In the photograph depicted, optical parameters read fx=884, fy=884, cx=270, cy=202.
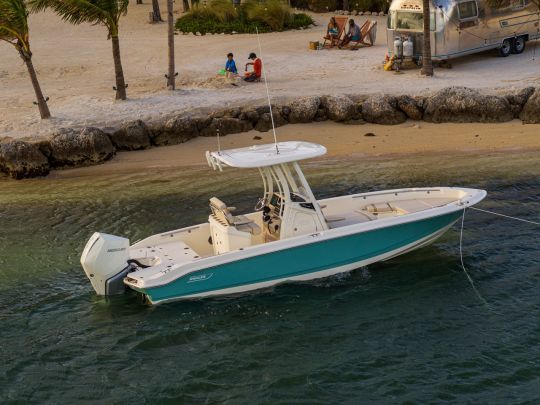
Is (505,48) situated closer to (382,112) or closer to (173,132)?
(382,112)

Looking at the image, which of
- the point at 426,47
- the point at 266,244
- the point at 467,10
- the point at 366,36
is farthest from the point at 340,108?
the point at 266,244

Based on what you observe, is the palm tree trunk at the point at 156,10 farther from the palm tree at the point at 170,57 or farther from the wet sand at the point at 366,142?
the wet sand at the point at 366,142

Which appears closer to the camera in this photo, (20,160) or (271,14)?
(20,160)

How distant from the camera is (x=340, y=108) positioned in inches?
940

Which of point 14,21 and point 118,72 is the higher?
point 14,21

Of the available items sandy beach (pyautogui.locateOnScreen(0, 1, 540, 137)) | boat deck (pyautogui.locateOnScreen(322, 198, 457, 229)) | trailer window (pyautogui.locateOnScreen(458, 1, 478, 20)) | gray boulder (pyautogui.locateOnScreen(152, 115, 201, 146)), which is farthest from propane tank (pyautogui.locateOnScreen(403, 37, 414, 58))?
boat deck (pyautogui.locateOnScreen(322, 198, 457, 229))

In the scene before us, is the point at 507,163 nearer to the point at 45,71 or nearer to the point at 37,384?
the point at 37,384

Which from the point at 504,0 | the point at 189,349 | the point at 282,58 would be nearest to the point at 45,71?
the point at 282,58

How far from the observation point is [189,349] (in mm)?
12328

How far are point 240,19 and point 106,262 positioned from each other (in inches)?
962

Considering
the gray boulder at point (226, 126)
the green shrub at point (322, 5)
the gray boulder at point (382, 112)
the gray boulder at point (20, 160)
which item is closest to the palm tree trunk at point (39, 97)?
the gray boulder at point (20, 160)

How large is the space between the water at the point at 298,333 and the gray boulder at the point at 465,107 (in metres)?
5.98

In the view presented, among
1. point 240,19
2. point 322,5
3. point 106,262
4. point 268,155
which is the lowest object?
point 106,262

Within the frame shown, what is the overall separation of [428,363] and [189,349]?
10.8ft
